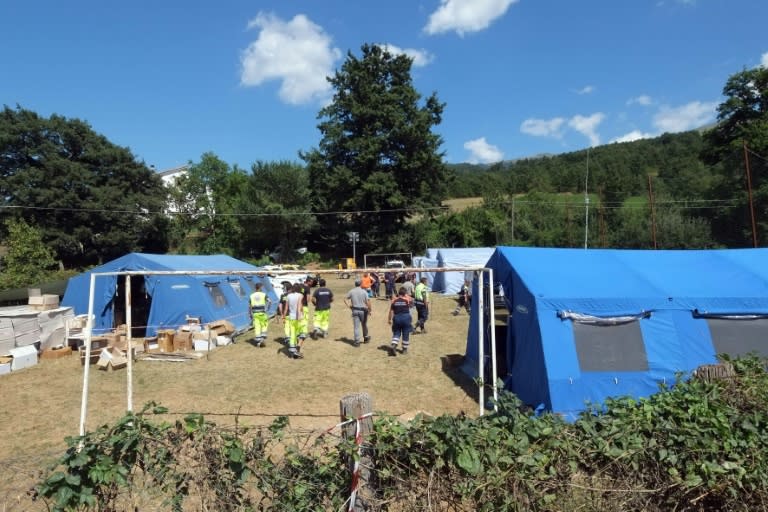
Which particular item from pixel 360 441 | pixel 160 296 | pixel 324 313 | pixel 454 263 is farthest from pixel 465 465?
pixel 454 263

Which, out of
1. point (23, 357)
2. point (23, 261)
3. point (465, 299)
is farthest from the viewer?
point (23, 261)

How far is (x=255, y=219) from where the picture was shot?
42.1m

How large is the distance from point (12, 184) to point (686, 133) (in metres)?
87.8

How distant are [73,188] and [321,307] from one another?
1317 inches

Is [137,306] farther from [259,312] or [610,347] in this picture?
[610,347]

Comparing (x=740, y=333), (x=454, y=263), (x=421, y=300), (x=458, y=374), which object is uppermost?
(x=454, y=263)

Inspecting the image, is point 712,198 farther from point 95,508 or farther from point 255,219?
point 95,508

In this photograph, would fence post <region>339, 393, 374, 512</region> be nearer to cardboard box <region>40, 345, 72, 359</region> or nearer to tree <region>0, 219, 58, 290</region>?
cardboard box <region>40, 345, 72, 359</region>

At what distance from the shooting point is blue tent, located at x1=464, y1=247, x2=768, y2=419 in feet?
21.8

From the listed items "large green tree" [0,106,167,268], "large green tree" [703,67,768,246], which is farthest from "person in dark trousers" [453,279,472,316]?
"large green tree" [0,106,167,268]

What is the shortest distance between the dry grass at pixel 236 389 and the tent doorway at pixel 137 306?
2.61 metres

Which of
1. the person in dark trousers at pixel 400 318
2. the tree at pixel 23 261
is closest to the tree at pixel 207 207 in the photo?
the tree at pixel 23 261

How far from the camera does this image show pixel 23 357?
33.3ft

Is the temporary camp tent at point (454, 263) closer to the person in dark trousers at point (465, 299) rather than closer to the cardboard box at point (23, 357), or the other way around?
the person in dark trousers at point (465, 299)
